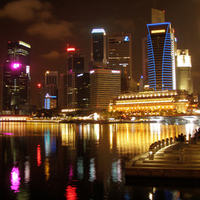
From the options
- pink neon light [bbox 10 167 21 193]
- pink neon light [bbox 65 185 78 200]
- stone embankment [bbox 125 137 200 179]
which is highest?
stone embankment [bbox 125 137 200 179]

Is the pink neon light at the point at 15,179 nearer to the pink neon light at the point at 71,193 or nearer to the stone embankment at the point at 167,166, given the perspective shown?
the pink neon light at the point at 71,193

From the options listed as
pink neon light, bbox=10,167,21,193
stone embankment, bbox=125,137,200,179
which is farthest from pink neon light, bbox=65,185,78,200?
stone embankment, bbox=125,137,200,179

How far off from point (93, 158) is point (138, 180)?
995 cm

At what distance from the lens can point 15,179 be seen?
63.5 feet

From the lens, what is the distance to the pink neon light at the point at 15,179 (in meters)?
17.3

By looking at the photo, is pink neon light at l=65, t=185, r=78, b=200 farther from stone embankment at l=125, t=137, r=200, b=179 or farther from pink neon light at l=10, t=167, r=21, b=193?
stone embankment at l=125, t=137, r=200, b=179

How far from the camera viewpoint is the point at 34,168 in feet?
75.7

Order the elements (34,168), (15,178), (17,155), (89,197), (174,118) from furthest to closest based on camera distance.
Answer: (174,118)
(17,155)
(34,168)
(15,178)
(89,197)

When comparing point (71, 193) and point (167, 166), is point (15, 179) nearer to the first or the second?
point (71, 193)

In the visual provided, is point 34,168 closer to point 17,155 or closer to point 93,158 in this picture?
point 93,158

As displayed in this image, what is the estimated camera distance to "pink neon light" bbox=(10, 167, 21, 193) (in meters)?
17.3

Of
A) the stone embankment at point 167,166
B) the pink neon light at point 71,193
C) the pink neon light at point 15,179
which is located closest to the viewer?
the pink neon light at point 71,193

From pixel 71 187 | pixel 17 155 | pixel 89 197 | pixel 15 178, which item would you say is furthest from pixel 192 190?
pixel 17 155

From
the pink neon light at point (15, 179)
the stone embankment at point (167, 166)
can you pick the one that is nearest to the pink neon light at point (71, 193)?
the pink neon light at point (15, 179)
